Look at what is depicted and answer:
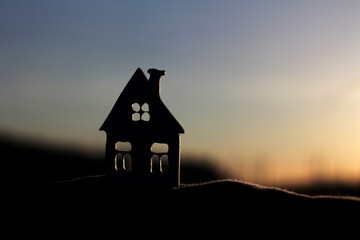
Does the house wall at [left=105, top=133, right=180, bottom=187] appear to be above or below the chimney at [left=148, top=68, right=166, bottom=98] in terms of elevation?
below

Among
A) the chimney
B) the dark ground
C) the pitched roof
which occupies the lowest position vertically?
the dark ground

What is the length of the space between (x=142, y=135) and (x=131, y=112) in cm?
171

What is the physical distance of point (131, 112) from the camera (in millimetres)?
24953

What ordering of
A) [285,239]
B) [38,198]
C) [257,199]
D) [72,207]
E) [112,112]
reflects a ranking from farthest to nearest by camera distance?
[112,112]
[38,198]
[72,207]
[257,199]
[285,239]

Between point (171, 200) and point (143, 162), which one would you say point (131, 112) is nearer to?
point (143, 162)

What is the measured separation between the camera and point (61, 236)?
1898 cm

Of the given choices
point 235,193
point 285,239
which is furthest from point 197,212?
point 285,239

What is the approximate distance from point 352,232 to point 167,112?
1218cm

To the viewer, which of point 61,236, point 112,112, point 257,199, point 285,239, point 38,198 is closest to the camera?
point 285,239

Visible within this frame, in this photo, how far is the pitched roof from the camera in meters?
24.2

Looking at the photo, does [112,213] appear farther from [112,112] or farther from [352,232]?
[352,232]

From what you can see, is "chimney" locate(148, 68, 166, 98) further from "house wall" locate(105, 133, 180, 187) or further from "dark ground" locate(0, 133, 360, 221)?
"dark ground" locate(0, 133, 360, 221)

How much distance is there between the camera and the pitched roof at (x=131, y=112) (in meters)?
24.2

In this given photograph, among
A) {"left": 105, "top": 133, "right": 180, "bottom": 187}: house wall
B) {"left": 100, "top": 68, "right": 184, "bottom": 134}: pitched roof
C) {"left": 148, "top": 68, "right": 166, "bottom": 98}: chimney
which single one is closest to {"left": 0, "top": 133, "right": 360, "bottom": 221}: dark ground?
{"left": 105, "top": 133, "right": 180, "bottom": 187}: house wall
